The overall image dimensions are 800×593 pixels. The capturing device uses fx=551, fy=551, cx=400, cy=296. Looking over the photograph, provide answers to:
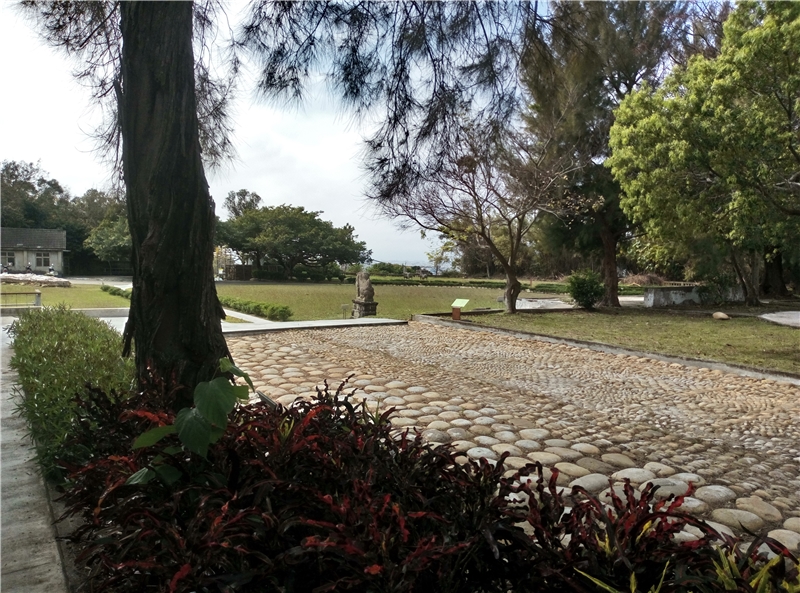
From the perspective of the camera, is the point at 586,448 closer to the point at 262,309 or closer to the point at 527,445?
the point at 527,445

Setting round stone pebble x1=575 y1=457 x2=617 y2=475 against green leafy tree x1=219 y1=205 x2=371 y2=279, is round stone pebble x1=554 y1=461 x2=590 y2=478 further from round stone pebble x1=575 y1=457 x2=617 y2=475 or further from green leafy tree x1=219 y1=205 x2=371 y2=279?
green leafy tree x1=219 y1=205 x2=371 y2=279

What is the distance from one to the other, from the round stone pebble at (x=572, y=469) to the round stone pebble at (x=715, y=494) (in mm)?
632

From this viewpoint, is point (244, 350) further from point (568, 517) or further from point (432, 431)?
point (568, 517)

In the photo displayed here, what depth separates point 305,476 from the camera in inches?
78.4

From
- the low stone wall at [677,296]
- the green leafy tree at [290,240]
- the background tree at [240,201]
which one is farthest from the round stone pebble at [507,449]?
the background tree at [240,201]

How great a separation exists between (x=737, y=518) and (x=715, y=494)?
31 cm

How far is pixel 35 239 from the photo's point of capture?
23484mm

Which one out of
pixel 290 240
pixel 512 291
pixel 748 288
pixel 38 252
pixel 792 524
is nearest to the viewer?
pixel 792 524

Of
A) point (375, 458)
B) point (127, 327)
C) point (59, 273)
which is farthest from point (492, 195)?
point (59, 273)

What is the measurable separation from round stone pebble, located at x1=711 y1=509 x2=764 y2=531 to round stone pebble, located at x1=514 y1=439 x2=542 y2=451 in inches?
48.1

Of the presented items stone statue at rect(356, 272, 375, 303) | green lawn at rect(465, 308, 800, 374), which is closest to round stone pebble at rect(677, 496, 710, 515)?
green lawn at rect(465, 308, 800, 374)

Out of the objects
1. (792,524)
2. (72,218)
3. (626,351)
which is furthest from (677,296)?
(72,218)

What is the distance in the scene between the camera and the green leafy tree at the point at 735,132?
7312 millimetres

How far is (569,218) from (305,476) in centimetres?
1531
